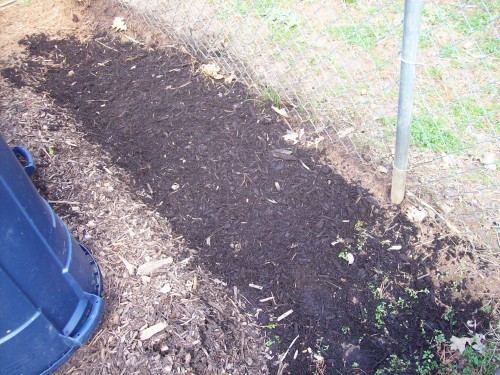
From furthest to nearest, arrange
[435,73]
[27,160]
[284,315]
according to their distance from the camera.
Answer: [435,73], [27,160], [284,315]

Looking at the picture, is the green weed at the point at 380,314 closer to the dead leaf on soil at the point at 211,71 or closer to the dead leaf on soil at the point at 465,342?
the dead leaf on soil at the point at 465,342

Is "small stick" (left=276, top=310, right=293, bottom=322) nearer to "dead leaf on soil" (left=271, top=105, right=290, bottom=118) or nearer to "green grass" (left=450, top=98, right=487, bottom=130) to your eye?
"dead leaf on soil" (left=271, top=105, right=290, bottom=118)

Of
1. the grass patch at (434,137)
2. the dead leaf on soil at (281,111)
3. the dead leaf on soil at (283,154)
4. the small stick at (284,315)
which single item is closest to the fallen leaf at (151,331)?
the small stick at (284,315)

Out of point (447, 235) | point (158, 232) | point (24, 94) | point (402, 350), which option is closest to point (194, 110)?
point (158, 232)

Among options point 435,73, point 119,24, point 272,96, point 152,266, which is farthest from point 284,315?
point 119,24

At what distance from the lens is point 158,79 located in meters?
3.65

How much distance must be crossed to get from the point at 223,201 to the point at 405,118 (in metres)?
1.21

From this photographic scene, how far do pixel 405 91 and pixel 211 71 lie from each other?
190 cm

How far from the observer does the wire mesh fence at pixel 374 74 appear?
274 cm

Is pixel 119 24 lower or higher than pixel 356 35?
higher

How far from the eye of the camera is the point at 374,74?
3439 millimetres

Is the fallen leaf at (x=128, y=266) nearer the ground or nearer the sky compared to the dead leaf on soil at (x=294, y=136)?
nearer the sky

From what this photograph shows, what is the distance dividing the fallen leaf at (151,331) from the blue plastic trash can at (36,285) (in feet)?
0.79

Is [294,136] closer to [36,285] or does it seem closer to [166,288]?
[166,288]
